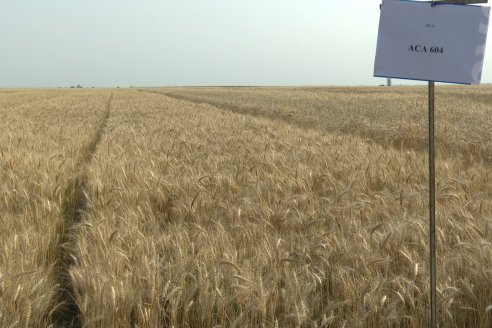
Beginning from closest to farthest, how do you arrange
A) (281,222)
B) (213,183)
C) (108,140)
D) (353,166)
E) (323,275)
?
(323,275), (281,222), (213,183), (353,166), (108,140)

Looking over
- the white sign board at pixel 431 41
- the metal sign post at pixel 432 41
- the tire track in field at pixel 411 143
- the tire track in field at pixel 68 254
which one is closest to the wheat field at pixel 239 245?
the tire track in field at pixel 68 254

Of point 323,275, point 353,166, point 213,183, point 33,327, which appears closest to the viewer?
point 33,327

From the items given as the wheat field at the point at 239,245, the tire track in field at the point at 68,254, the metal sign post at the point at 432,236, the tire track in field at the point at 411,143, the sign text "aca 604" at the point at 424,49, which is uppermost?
the sign text "aca 604" at the point at 424,49

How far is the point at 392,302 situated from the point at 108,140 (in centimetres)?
552

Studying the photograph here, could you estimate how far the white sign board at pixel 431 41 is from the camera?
1.76 meters

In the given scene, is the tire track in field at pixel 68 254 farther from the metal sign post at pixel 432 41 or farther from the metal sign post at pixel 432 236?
the metal sign post at pixel 432 41

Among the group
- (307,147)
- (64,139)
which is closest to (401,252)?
(307,147)

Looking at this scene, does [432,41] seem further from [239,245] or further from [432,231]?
[239,245]

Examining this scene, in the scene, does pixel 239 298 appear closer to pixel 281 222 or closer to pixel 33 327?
pixel 33 327

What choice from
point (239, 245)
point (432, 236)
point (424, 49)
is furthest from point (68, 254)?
point (424, 49)

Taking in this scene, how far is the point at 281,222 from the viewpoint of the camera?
108 inches

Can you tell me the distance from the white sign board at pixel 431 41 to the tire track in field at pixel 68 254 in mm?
1677

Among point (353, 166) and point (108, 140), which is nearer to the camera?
point (353, 166)

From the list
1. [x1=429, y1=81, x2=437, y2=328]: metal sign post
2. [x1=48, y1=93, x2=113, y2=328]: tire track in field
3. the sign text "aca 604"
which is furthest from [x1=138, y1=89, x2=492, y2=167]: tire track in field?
[x1=48, y1=93, x2=113, y2=328]: tire track in field
